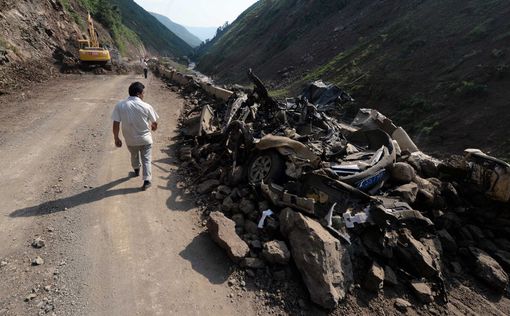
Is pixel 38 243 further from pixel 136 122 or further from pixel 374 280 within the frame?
pixel 374 280

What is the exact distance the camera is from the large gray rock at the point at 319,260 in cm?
381

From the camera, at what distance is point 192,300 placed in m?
3.66

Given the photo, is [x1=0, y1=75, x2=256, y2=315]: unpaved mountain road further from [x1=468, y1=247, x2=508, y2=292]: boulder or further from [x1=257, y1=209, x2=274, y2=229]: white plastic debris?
[x1=468, y1=247, x2=508, y2=292]: boulder

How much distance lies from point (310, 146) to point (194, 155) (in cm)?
294

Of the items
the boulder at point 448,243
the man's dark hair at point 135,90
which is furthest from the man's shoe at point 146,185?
the boulder at point 448,243

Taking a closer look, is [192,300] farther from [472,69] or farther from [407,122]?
[472,69]

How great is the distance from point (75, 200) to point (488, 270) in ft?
21.7

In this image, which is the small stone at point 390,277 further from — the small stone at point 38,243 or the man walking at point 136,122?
the small stone at point 38,243

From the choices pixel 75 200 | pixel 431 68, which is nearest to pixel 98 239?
→ pixel 75 200

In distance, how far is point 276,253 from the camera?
420cm

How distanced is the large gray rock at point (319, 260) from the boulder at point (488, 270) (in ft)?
7.11

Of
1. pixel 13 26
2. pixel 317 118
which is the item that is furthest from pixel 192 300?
pixel 13 26

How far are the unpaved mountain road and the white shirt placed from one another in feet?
3.17

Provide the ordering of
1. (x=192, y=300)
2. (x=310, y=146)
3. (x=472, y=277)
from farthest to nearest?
(x=310, y=146) → (x=472, y=277) → (x=192, y=300)
